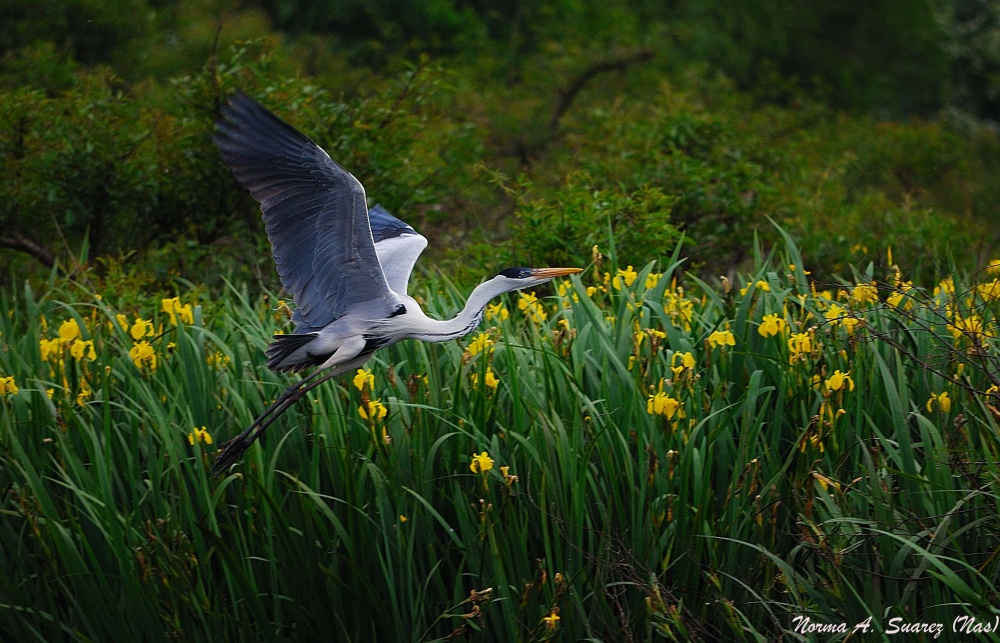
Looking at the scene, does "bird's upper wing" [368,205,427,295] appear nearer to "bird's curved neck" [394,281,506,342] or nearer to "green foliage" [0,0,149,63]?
"bird's curved neck" [394,281,506,342]

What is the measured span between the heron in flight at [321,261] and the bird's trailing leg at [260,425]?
0.01 m

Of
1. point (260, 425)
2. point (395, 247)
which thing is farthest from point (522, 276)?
point (260, 425)

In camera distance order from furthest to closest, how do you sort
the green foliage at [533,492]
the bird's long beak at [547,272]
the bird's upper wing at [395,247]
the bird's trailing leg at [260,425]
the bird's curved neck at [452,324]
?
Result: the bird's upper wing at [395,247] → the bird's long beak at [547,272] → the bird's curved neck at [452,324] → the bird's trailing leg at [260,425] → the green foliage at [533,492]

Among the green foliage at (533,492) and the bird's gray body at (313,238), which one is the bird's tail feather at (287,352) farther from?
the green foliage at (533,492)

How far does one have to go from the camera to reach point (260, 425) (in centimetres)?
403

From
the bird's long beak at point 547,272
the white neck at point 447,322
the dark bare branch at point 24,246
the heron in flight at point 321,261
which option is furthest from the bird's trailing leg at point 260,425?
the dark bare branch at point 24,246

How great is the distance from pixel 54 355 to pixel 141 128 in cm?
321

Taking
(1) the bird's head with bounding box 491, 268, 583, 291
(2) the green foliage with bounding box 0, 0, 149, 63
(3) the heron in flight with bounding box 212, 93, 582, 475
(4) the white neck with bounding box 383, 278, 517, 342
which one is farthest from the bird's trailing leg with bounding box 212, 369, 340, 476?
(2) the green foliage with bounding box 0, 0, 149, 63

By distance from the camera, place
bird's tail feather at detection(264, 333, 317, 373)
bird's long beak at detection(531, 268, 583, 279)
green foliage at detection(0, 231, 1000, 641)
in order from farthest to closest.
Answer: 1. bird's long beak at detection(531, 268, 583, 279)
2. bird's tail feather at detection(264, 333, 317, 373)
3. green foliage at detection(0, 231, 1000, 641)

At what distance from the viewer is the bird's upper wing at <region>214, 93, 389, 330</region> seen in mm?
4273

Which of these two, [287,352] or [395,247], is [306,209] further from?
[395,247]

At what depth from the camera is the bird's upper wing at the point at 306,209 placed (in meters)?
4.27

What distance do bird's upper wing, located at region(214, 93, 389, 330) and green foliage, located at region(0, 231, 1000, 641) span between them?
0.42 metres

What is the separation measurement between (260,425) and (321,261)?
0.77 meters
